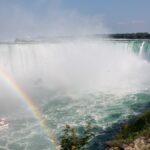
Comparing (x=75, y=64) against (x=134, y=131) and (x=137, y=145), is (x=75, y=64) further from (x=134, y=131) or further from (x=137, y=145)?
(x=137, y=145)

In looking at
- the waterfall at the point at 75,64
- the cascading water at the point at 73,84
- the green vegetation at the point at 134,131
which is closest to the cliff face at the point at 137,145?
the green vegetation at the point at 134,131

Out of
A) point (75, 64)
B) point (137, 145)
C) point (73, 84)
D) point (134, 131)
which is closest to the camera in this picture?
point (137, 145)

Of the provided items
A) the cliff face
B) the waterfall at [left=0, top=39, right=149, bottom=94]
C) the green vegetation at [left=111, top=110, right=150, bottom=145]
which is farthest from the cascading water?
the cliff face

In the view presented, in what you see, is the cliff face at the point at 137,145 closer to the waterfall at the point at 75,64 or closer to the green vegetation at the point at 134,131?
the green vegetation at the point at 134,131

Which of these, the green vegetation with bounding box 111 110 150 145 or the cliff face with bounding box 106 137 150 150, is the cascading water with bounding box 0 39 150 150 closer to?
the green vegetation with bounding box 111 110 150 145

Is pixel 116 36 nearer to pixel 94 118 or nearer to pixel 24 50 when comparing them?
pixel 24 50

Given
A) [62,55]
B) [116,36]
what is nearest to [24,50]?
[62,55]

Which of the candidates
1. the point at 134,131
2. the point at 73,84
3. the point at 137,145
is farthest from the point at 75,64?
the point at 137,145
